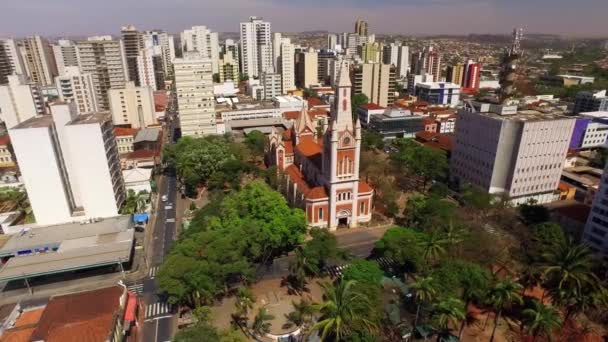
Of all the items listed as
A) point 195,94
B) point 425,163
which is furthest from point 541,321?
point 195,94

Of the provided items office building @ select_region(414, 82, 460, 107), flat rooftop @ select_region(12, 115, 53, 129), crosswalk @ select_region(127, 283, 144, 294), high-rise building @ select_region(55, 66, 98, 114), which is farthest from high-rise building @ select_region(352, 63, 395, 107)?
crosswalk @ select_region(127, 283, 144, 294)

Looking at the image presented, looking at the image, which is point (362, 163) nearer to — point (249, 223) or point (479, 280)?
point (249, 223)

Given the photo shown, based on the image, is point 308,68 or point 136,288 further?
point 308,68

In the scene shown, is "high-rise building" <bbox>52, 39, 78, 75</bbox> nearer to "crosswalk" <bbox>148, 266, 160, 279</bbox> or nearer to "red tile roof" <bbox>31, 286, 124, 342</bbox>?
"crosswalk" <bbox>148, 266, 160, 279</bbox>

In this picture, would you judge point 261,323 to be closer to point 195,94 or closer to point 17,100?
point 195,94

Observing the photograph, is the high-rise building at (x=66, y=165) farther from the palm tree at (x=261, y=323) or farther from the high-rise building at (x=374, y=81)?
the high-rise building at (x=374, y=81)

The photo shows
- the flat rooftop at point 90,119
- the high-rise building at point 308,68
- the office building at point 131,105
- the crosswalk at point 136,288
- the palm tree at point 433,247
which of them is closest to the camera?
the palm tree at point 433,247

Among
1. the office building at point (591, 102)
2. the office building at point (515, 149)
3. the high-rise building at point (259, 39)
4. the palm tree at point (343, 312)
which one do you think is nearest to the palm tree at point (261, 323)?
the palm tree at point (343, 312)
